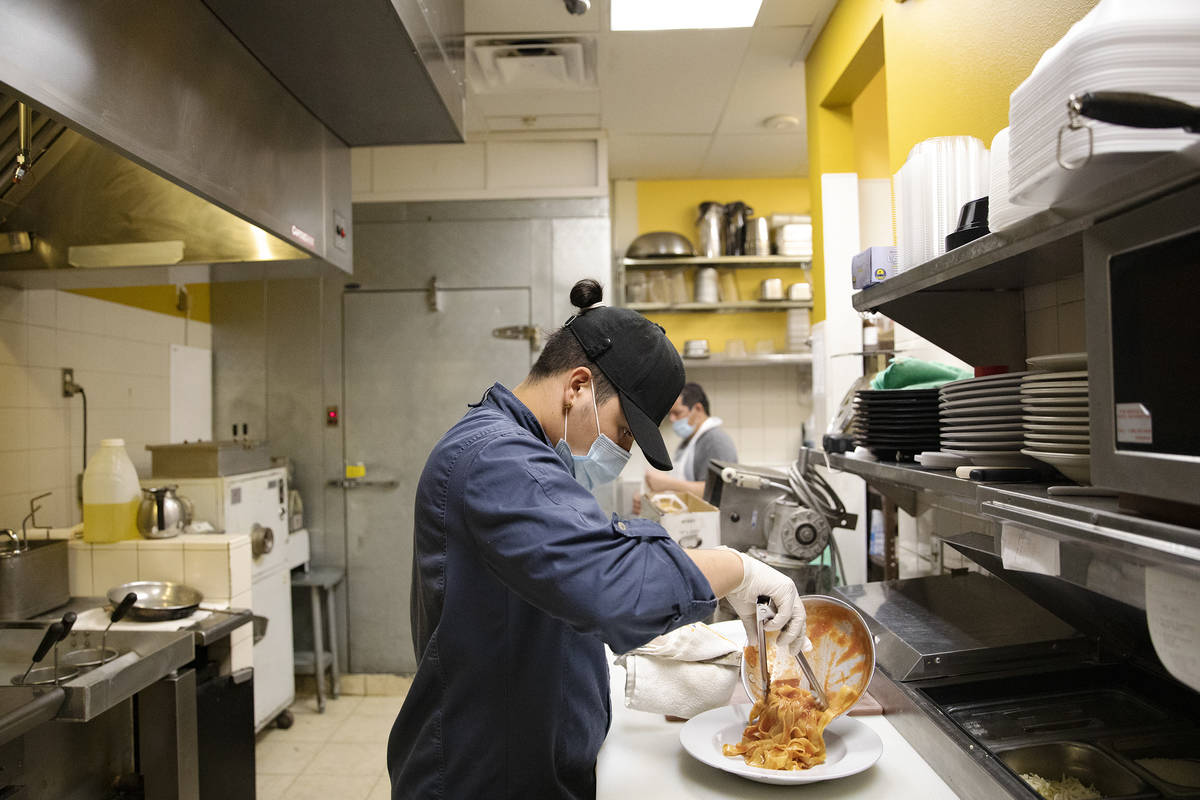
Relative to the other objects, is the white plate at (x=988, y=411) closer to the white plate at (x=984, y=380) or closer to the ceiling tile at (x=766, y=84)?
the white plate at (x=984, y=380)

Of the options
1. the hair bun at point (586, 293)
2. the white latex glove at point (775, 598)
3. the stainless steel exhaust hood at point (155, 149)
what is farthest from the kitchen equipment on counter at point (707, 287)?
the white latex glove at point (775, 598)

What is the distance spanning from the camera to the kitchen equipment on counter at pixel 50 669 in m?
1.77

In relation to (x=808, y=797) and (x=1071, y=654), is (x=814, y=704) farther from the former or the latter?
(x=1071, y=654)

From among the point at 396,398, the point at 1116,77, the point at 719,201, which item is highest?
the point at 719,201

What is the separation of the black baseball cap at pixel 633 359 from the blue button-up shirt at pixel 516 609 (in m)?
0.18

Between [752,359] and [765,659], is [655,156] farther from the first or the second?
[765,659]

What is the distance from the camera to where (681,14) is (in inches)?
128

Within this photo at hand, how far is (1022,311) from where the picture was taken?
1761mm

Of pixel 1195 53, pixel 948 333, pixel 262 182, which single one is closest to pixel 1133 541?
pixel 1195 53

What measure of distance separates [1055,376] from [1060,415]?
0.06 meters

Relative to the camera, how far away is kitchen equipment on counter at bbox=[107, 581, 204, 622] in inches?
94.5

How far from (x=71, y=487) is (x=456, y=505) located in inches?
113

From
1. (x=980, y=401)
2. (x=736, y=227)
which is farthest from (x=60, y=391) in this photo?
(x=736, y=227)

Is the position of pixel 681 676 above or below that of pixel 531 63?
below
